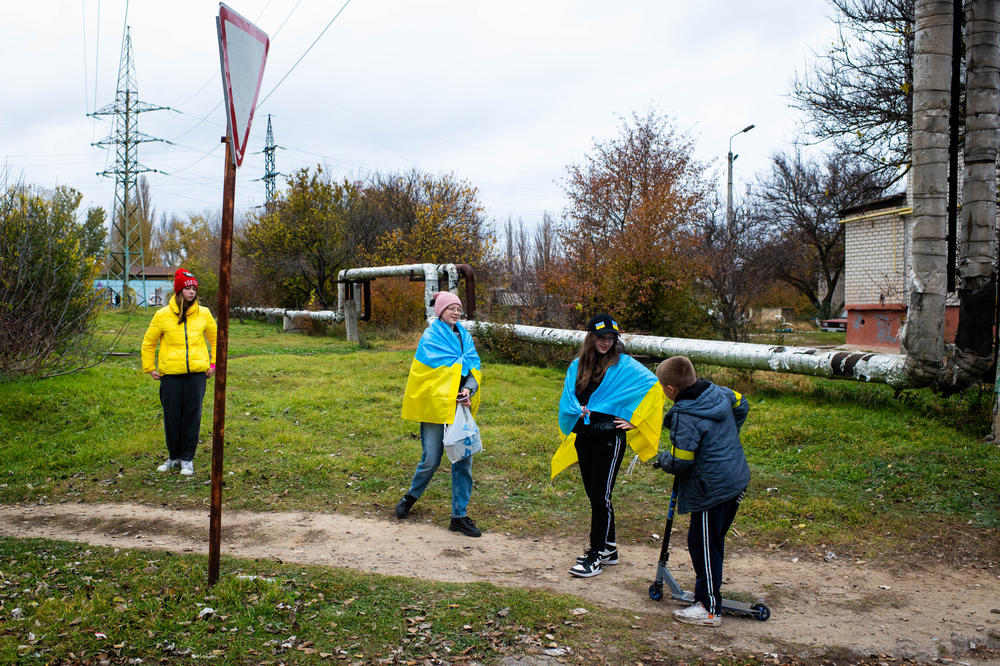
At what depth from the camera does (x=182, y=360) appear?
7.30 meters

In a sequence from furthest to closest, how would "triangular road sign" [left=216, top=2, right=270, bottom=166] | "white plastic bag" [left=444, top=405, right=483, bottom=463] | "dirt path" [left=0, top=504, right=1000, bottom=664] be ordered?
"white plastic bag" [left=444, top=405, right=483, bottom=463] → "dirt path" [left=0, top=504, right=1000, bottom=664] → "triangular road sign" [left=216, top=2, right=270, bottom=166]

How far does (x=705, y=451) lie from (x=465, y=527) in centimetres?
240

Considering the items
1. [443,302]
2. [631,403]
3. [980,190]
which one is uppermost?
[980,190]

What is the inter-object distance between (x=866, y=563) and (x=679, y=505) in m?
2.13

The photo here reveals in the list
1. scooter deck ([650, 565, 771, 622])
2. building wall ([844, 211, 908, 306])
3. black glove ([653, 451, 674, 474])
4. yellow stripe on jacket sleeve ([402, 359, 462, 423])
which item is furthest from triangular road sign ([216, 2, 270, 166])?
building wall ([844, 211, 908, 306])

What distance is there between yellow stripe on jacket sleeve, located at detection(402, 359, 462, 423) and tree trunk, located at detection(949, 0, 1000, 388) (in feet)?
21.8

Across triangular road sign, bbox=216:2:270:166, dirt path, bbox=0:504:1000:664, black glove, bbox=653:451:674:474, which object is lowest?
dirt path, bbox=0:504:1000:664

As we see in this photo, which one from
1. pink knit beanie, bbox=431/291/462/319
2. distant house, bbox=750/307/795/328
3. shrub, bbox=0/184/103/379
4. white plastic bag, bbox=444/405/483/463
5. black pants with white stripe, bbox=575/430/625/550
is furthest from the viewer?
distant house, bbox=750/307/795/328

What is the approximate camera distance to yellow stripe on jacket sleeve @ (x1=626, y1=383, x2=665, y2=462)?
4840mm

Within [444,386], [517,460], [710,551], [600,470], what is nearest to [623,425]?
[600,470]

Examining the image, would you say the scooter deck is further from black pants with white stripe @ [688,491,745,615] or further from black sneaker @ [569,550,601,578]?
black sneaker @ [569,550,601,578]

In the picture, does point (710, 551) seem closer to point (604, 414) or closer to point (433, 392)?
point (604, 414)

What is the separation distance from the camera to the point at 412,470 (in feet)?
25.4

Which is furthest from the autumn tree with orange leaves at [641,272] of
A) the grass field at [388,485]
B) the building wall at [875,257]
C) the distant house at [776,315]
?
the distant house at [776,315]
